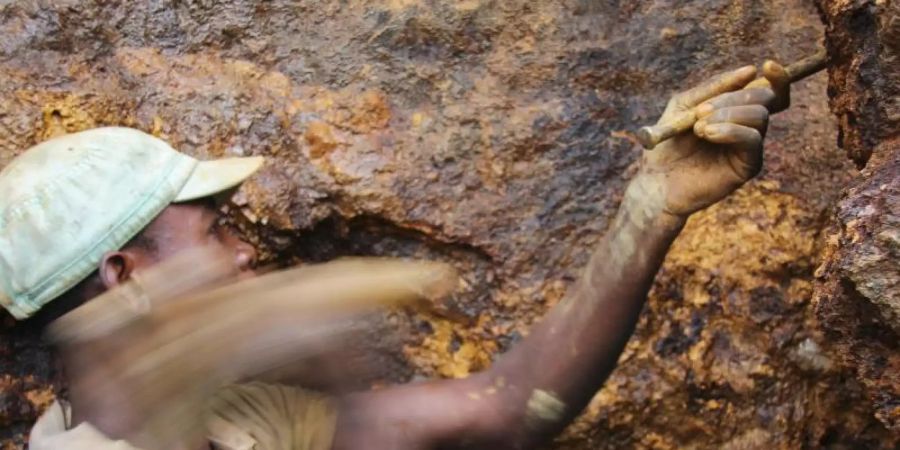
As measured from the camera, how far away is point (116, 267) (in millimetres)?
1764

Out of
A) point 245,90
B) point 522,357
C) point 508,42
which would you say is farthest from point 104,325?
point 508,42

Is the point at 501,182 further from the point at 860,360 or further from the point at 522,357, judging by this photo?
the point at 860,360

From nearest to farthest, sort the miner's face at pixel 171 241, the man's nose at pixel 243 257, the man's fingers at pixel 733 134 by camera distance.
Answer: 1. the man's fingers at pixel 733 134
2. the miner's face at pixel 171 241
3. the man's nose at pixel 243 257

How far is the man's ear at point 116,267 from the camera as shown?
5.74ft

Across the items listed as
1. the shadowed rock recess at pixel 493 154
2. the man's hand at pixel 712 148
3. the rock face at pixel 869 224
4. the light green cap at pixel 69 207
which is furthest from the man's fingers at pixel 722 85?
the light green cap at pixel 69 207

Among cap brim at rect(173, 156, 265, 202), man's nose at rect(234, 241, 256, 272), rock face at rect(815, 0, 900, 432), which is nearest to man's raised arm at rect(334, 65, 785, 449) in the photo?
rock face at rect(815, 0, 900, 432)

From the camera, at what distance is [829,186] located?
7.72ft

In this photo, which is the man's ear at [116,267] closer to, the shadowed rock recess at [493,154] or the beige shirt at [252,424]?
the beige shirt at [252,424]

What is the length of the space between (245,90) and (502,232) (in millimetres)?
564

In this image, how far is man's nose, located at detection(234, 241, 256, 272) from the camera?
1.87 metres

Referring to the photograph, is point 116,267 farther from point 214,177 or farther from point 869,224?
point 869,224

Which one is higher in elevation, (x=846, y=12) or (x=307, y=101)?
(x=846, y=12)

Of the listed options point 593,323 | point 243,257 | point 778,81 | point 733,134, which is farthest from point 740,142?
point 243,257

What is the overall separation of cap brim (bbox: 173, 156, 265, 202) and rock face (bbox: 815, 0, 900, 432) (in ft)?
2.69
